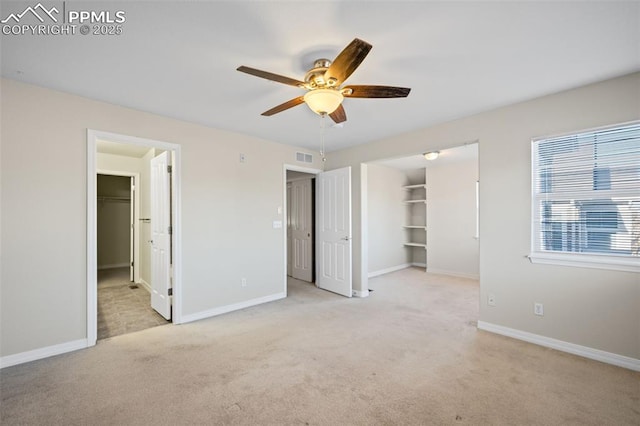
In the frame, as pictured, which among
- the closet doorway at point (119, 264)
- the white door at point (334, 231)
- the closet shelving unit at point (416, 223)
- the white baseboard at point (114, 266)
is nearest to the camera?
the closet doorway at point (119, 264)

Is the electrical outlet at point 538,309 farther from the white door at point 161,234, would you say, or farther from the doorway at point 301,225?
the white door at point 161,234

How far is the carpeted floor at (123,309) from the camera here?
3.29 metres

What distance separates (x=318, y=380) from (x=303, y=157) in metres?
3.53

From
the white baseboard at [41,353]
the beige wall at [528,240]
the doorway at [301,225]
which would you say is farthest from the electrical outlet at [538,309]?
the white baseboard at [41,353]

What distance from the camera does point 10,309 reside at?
7.92 feet

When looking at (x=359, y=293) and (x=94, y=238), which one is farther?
(x=359, y=293)

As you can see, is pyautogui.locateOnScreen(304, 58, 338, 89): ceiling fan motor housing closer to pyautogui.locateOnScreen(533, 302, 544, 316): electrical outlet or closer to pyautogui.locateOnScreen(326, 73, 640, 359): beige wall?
pyautogui.locateOnScreen(326, 73, 640, 359): beige wall

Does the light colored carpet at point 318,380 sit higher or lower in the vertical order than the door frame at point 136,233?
lower

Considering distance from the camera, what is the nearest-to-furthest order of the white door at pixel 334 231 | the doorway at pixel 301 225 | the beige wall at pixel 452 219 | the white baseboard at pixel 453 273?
the white door at pixel 334 231 < the doorway at pixel 301 225 < the white baseboard at pixel 453 273 < the beige wall at pixel 452 219

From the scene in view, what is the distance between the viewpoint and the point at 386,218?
6.68 meters

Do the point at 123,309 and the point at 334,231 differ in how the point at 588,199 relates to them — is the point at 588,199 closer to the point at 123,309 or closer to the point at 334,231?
the point at 334,231

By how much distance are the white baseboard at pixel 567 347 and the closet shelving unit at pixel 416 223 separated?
13.0 ft

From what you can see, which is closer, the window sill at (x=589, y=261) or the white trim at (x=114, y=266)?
the window sill at (x=589, y=261)

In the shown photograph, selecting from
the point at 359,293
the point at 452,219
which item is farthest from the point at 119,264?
the point at 452,219
